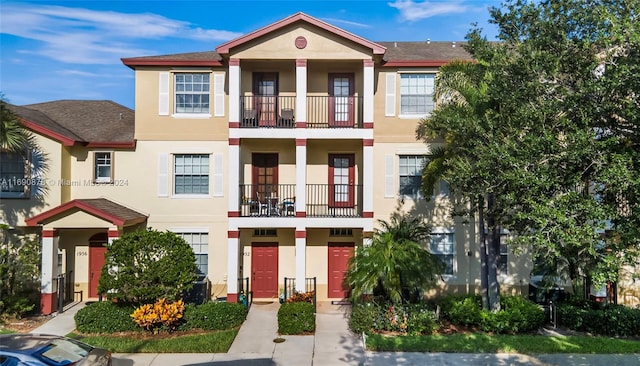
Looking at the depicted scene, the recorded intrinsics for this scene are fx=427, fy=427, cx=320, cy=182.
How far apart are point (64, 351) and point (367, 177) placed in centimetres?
1012

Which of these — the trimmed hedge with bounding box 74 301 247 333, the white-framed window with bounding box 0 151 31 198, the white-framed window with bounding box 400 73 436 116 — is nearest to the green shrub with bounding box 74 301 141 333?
the trimmed hedge with bounding box 74 301 247 333

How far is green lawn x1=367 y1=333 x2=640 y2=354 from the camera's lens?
1095 cm

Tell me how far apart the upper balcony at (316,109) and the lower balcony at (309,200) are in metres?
2.42

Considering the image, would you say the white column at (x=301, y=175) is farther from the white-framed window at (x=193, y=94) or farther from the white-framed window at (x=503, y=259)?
the white-framed window at (x=503, y=259)

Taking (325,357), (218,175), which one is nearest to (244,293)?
(218,175)

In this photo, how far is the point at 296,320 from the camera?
12477 millimetres

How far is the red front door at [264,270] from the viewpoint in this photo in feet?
54.0

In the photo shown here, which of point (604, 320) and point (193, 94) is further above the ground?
point (193, 94)

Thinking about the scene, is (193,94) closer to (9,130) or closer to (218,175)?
(218,175)

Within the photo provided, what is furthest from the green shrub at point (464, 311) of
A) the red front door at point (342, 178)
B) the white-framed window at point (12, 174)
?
the white-framed window at point (12, 174)

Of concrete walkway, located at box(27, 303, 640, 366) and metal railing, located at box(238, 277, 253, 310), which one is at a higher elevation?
metal railing, located at box(238, 277, 253, 310)

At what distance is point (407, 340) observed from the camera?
1147 centimetres

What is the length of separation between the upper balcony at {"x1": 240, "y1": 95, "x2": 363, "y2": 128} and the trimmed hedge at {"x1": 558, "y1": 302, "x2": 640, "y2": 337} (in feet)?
30.6

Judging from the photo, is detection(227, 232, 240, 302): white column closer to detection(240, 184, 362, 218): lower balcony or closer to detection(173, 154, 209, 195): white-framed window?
detection(240, 184, 362, 218): lower balcony
